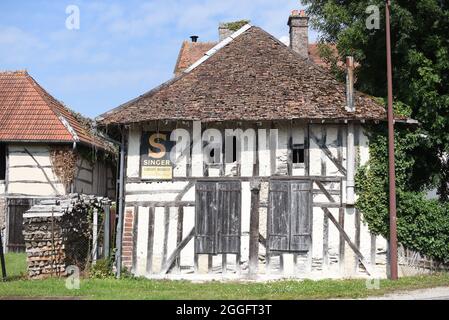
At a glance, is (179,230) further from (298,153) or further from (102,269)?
(298,153)

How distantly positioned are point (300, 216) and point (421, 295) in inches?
159

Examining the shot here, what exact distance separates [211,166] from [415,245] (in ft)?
18.3

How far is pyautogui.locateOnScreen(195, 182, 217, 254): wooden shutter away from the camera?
48.2 feet

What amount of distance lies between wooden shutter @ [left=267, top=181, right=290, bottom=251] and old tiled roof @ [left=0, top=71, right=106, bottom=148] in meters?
8.80

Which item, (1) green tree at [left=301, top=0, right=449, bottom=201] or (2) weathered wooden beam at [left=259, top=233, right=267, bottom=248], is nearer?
(2) weathered wooden beam at [left=259, top=233, right=267, bottom=248]

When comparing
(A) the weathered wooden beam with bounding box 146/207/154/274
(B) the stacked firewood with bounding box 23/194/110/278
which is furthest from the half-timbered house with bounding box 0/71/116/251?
(A) the weathered wooden beam with bounding box 146/207/154/274

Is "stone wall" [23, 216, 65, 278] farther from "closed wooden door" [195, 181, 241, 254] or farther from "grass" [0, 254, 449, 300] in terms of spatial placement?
"closed wooden door" [195, 181, 241, 254]

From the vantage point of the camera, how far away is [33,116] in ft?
70.2

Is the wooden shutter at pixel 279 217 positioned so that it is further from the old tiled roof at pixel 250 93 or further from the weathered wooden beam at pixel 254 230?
the old tiled roof at pixel 250 93

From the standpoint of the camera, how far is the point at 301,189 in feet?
47.9

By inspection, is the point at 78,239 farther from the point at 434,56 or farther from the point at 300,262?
the point at 434,56

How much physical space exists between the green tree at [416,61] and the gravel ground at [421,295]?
446cm

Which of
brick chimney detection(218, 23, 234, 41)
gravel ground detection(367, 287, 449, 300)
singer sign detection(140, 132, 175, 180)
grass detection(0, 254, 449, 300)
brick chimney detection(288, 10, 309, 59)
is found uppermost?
brick chimney detection(218, 23, 234, 41)
